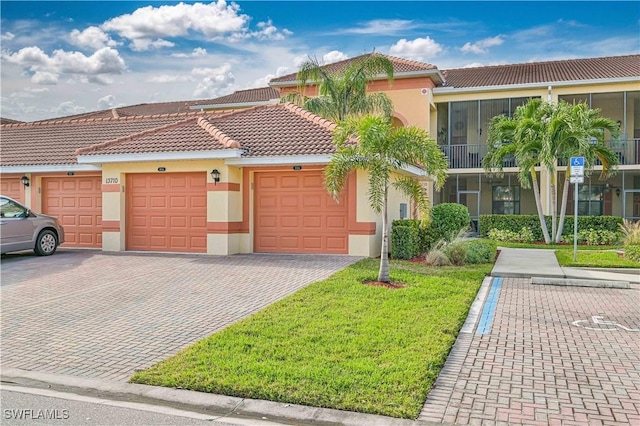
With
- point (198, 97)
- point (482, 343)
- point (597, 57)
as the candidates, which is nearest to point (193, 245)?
point (482, 343)

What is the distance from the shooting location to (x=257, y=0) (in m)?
16.1

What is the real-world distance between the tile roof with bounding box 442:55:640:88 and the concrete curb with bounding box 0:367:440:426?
2390cm

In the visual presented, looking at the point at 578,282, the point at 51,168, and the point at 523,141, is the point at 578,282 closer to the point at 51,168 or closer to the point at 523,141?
the point at 523,141

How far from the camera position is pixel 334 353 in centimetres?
610

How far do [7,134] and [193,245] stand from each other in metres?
11.9

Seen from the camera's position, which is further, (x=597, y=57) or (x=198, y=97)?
(x=198, y=97)

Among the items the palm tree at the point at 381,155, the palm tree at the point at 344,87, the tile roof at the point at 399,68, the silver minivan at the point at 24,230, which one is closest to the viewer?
the palm tree at the point at 381,155

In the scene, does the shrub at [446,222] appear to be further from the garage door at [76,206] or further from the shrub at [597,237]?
the garage door at [76,206]

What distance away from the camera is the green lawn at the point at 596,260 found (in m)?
13.4

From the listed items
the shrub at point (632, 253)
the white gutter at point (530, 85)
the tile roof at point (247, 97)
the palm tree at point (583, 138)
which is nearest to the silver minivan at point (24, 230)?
the tile roof at point (247, 97)

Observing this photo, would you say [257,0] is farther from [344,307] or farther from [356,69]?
[344,307]

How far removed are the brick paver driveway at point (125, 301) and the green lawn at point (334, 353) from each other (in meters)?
0.57

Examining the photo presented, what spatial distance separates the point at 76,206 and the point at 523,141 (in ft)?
54.3

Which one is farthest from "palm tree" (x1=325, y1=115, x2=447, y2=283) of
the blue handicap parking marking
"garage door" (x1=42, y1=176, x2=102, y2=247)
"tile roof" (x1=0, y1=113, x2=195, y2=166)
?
"tile roof" (x1=0, y1=113, x2=195, y2=166)
